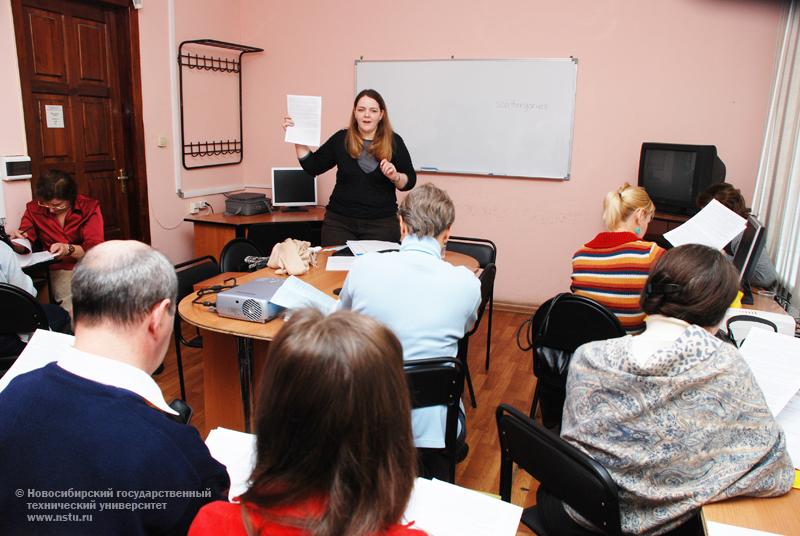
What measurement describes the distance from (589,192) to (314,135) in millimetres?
2690

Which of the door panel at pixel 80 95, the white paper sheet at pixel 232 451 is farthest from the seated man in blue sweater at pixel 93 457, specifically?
the door panel at pixel 80 95

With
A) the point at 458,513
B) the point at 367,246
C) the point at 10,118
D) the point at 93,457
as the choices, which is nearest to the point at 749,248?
the point at 367,246

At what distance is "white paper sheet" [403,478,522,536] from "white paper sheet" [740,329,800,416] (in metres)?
0.93

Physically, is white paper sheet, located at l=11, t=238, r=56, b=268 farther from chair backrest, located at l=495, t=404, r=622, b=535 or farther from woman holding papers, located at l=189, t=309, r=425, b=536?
woman holding papers, located at l=189, t=309, r=425, b=536

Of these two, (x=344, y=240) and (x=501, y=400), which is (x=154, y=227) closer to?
(x=344, y=240)

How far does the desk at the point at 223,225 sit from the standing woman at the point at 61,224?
4.16 ft

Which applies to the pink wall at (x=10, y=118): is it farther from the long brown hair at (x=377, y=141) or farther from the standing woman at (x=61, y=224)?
the long brown hair at (x=377, y=141)

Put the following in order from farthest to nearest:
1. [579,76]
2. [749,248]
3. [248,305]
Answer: [579,76] → [749,248] → [248,305]

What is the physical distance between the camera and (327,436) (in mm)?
795

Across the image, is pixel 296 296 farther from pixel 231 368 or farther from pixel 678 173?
pixel 678 173

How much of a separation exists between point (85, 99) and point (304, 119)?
206 cm

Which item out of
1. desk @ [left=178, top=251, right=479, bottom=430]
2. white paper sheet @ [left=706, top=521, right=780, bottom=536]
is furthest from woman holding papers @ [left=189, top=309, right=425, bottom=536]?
desk @ [left=178, top=251, right=479, bottom=430]

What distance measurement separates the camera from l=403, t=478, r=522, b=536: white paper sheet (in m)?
1.23

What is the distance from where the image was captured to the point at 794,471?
57.5 inches
